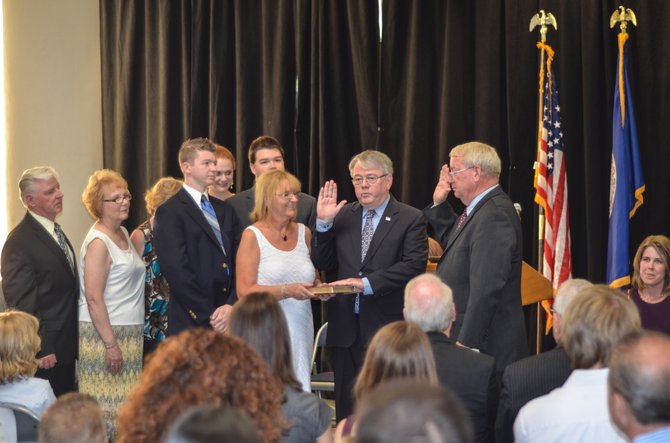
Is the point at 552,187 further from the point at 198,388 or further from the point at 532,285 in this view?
the point at 198,388

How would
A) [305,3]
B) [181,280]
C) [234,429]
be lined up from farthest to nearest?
1. [305,3]
2. [181,280]
3. [234,429]

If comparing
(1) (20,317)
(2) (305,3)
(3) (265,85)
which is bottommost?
(1) (20,317)

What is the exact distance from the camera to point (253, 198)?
19.5 feet

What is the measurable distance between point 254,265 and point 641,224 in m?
3.00

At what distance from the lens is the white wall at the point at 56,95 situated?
7.76 metres

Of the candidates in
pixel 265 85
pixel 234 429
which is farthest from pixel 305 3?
Answer: pixel 234 429

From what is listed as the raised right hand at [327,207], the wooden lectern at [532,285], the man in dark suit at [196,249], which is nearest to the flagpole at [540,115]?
the wooden lectern at [532,285]

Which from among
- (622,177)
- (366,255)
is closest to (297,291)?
(366,255)

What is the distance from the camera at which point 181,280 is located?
16.4 feet

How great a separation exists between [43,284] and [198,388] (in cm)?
355

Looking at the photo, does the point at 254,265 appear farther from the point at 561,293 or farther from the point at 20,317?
the point at 561,293

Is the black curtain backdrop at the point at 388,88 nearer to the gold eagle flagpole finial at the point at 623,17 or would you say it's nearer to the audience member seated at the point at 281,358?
the gold eagle flagpole finial at the point at 623,17

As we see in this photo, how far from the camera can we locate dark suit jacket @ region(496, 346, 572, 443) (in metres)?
3.38

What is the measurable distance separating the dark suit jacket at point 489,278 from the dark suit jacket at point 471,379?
1.27 metres
